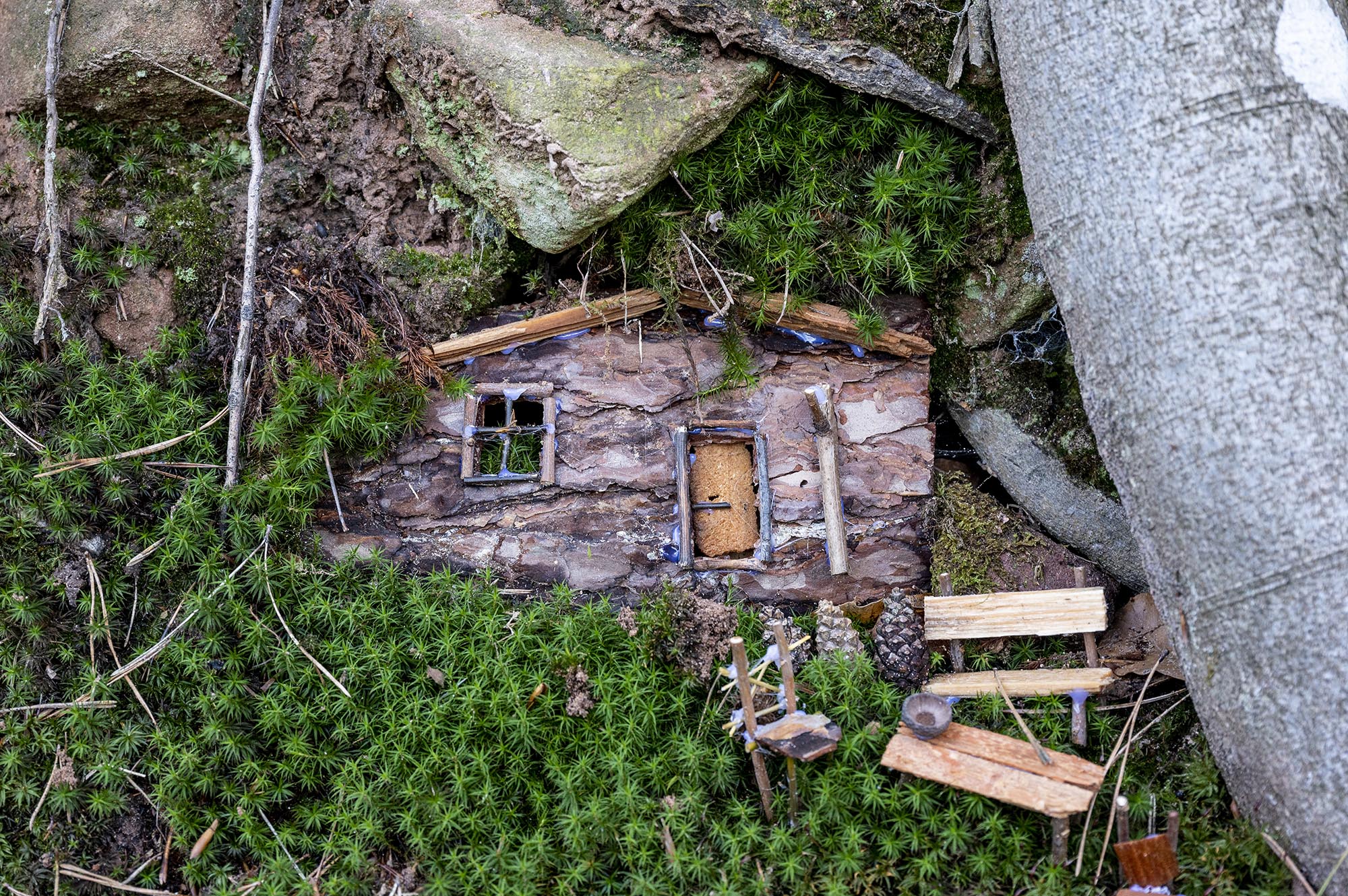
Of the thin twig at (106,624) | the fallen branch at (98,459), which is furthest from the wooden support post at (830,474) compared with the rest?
the thin twig at (106,624)

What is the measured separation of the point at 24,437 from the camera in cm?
478

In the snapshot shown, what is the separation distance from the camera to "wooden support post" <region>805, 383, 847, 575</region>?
4.89 metres

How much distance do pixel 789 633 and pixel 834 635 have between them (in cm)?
23

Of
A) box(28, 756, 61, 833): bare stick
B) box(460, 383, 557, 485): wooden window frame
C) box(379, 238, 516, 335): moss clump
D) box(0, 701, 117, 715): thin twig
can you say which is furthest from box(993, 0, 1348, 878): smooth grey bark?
box(28, 756, 61, 833): bare stick

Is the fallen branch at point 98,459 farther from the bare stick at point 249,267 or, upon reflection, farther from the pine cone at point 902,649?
the pine cone at point 902,649

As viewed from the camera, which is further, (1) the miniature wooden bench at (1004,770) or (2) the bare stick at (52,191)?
(2) the bare stick at (52,191)

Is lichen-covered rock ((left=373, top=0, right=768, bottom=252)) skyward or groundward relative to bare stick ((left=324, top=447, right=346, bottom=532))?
skyward

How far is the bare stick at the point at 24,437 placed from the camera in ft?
15.6

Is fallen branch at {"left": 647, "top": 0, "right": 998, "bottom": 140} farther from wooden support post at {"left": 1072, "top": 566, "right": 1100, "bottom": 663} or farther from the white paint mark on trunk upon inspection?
wooden support post at {"left": 1072, "top": 566, "right": 1100, "bottom": 663}

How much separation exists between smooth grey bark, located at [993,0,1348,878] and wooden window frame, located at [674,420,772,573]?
1.81m

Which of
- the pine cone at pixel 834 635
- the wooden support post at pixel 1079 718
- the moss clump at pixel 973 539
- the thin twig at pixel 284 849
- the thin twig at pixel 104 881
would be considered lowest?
the thin twig at pixel 104 881

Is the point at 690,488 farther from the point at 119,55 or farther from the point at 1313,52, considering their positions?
the point at 119,55

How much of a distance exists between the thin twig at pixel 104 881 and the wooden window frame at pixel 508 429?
2.31 metres

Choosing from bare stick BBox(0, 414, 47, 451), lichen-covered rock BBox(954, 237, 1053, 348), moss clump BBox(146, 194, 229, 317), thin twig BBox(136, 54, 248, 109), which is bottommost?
bare stick BBox(0, 414, 47, 451)
